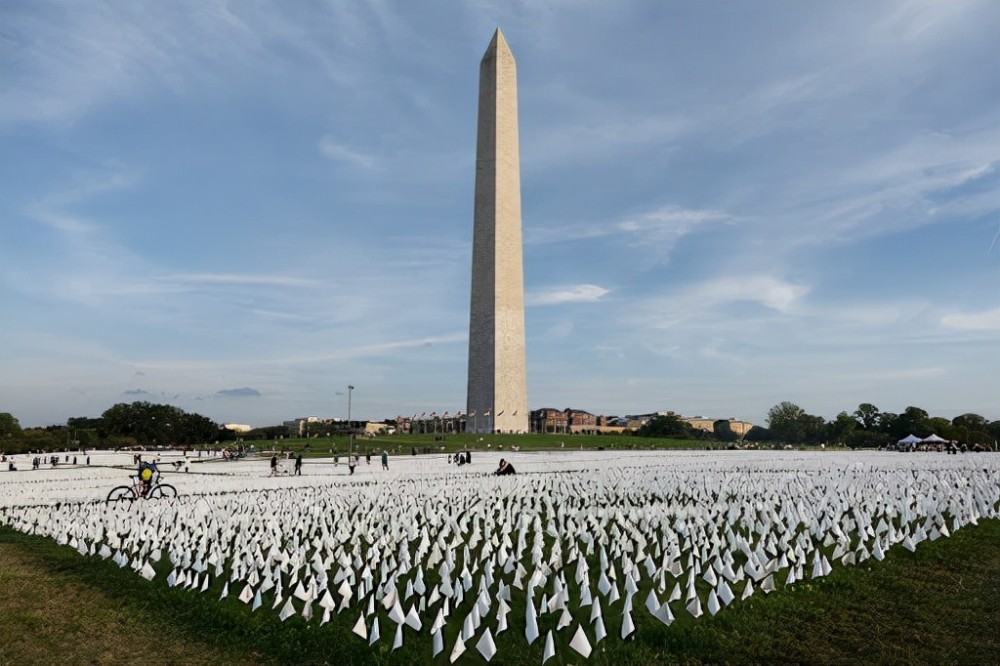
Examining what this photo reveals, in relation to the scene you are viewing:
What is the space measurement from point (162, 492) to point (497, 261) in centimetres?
5146

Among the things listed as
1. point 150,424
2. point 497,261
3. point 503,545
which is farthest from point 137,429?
point 503,545

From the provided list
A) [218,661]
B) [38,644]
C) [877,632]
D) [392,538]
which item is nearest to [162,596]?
[38,644]

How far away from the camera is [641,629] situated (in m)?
8.41

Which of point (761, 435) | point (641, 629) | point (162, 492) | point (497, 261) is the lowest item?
point (641, 629)

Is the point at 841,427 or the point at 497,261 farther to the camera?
the point at 841,427

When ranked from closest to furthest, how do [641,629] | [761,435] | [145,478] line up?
[641,629] → [145,478] → [761,435]

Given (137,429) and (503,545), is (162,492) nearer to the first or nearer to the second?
(503,545)

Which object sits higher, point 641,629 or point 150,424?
point 150,424

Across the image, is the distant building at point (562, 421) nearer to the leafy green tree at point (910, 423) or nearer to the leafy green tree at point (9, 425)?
the leafy green tree at point (910, 423)

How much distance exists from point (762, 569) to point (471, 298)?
64324 mm

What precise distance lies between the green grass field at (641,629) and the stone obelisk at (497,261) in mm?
60039

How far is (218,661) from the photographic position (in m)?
8.40

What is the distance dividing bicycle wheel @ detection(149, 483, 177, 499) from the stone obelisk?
47.9m

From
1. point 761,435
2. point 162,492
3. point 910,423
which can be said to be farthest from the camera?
point 761,435
